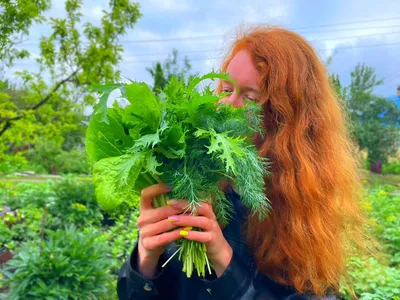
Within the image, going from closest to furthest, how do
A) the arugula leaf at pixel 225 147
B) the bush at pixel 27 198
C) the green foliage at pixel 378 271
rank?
the arugula leaf at pixel 225 147 → the green foliage at pixel 378 271 → the bush at pixel 27 198

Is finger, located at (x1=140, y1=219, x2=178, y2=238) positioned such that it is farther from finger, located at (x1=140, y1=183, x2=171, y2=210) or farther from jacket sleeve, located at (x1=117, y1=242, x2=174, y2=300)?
jacket sleeve, located at (x1=117, y1=242, x2=174, y2=300)

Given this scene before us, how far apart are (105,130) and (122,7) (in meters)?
5.26

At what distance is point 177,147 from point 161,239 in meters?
0.29

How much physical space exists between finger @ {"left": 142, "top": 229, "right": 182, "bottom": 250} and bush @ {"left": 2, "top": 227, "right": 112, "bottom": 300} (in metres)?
2.24

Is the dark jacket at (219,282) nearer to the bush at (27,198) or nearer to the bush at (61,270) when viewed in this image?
the bush at (61,270)

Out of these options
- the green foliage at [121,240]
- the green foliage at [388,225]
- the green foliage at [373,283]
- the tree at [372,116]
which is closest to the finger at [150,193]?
the green foliage at [373,283]

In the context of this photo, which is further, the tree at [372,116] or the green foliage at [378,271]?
the tree at [372,116]

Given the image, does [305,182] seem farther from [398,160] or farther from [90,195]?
[398,160]

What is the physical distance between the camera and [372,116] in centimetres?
2188

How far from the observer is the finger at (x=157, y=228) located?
1204 mm

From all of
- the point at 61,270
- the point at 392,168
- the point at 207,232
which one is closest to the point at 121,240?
the point at 61,270

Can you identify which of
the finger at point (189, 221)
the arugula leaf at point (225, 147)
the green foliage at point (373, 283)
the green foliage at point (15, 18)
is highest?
the green foliage at point (15, 18)

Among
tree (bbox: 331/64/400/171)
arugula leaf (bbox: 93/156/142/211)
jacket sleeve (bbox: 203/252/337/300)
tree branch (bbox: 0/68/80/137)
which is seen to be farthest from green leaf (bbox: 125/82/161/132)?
tree (bbox: 331/64/400/171)

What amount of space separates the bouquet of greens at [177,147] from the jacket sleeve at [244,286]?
78 mm
